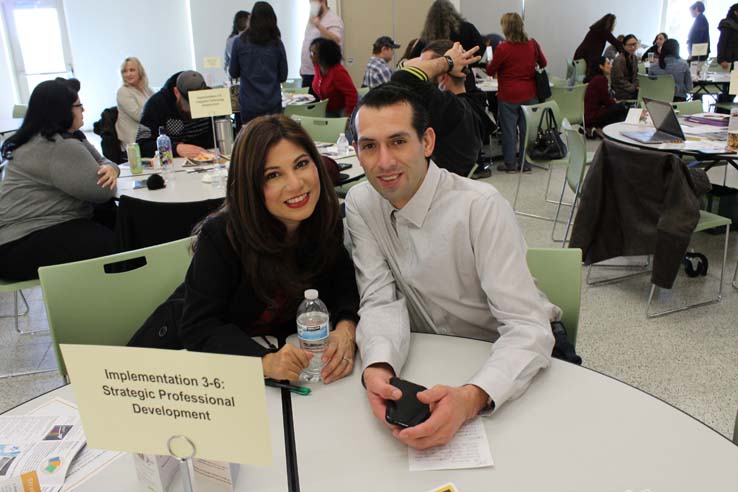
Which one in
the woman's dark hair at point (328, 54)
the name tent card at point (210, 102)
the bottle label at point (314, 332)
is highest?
the woman's dark hair at point (328, 54)

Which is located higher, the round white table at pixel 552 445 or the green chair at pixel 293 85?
the green chair at pixel 293 85

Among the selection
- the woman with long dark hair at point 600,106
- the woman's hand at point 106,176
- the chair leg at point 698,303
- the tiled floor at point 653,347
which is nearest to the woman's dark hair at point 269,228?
the woman's hand at point 106,176

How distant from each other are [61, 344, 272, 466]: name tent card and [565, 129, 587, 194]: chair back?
3320mm

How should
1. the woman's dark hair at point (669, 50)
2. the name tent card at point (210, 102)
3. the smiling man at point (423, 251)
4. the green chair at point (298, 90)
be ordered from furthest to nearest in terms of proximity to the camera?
the woman's dark hair at point (669, 50), the green chair at point (298, 90), the name tent card at point (210, 102), the smiling man at point (423, 251)

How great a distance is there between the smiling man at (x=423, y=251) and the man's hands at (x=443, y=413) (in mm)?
184

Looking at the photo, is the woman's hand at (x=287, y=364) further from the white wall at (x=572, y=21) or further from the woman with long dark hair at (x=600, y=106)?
the white wall at (x=572, y=21)

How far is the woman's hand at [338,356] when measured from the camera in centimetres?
137

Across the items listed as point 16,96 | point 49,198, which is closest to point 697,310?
point 49,198

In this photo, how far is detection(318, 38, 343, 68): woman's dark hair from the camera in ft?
18.0

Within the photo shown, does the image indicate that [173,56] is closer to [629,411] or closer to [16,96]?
[16,96]

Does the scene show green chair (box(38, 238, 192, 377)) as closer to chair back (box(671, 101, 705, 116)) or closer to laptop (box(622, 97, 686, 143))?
laptop (box(622, 97, 686, 143))

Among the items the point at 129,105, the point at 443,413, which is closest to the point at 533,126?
the point at 129,105

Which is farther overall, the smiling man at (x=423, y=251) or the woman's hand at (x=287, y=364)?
the smiling man at (x=423, y=251)

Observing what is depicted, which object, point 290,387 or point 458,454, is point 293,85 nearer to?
point 290,387
